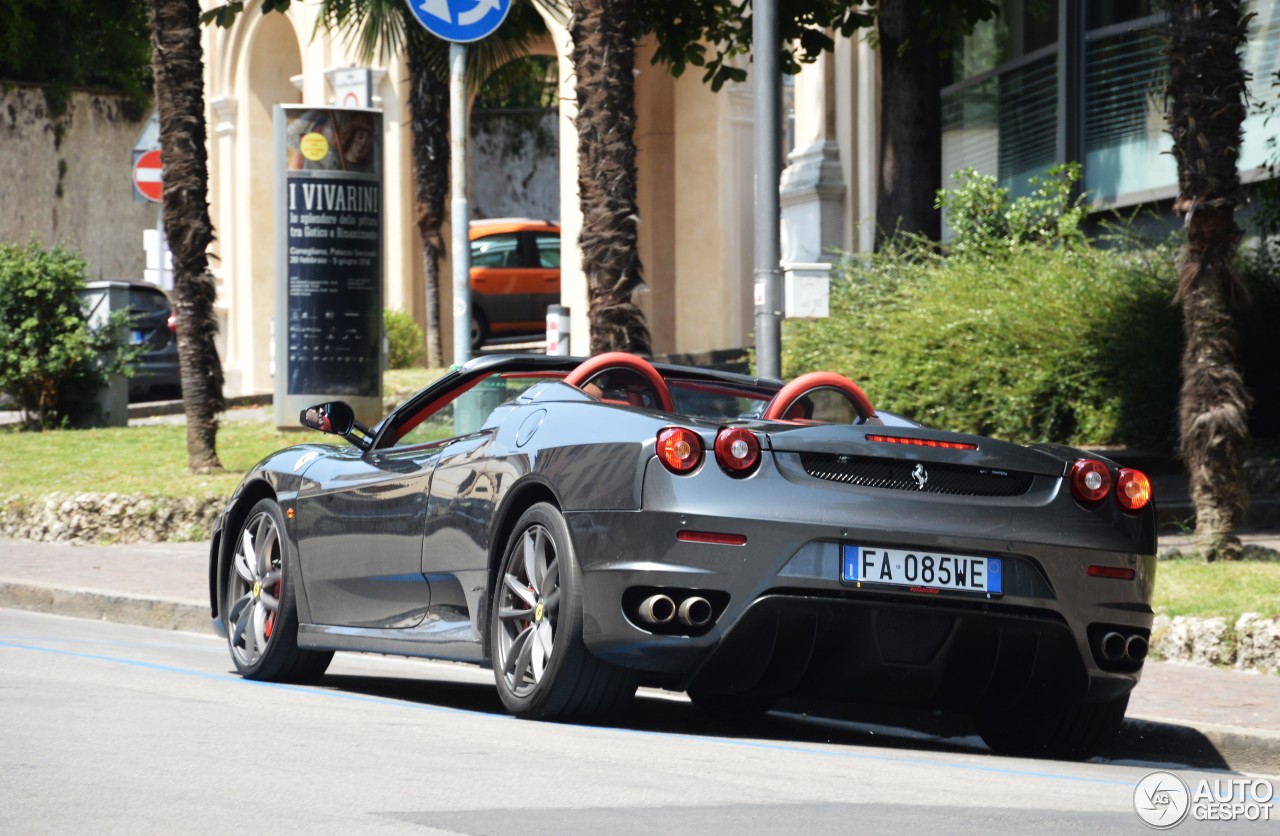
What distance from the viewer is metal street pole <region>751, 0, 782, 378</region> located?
1205 centimetres

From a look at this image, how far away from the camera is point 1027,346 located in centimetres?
1502

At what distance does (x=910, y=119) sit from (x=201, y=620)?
344 inches

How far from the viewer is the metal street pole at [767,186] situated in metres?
12.0

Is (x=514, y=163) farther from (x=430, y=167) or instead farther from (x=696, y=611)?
(x=696, y=611)

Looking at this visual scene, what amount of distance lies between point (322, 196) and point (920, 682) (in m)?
12.3

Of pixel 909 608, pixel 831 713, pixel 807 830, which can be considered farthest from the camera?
pixel 831 713

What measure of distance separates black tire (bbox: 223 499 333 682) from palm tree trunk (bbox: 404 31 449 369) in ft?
65.1

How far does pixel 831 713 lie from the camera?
8078 mm

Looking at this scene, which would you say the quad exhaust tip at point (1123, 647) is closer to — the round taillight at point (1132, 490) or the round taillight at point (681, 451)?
the round taillight at point (1132, 490)

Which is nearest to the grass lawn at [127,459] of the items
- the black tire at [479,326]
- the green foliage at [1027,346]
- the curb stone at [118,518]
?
the curb stone at [118,518]

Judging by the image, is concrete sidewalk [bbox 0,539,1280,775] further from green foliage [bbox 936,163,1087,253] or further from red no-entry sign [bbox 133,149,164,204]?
red no-entry sign [bbox 133,149,164,204]

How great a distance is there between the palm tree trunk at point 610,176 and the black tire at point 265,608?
488cm

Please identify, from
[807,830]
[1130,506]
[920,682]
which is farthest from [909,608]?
[807,830]

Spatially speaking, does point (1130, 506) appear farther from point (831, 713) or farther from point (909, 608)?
point (831, 713)
